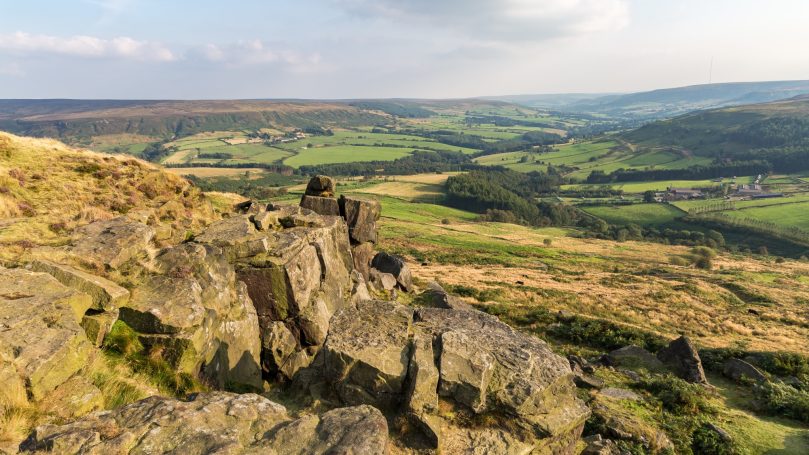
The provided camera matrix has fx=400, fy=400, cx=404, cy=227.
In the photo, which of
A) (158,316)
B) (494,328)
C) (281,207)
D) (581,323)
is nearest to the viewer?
(158,316)

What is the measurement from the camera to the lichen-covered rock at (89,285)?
13.2 m

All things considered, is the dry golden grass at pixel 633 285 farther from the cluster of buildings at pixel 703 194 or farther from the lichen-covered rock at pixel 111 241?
the cluster of buildings at pixel 703 194

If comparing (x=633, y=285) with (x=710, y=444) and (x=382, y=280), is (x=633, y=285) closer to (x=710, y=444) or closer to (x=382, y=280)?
(x=382, y=280)

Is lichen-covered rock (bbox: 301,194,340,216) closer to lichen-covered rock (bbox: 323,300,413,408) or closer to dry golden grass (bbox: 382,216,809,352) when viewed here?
lichen-covered rock (bbox: 323,300,413,408)

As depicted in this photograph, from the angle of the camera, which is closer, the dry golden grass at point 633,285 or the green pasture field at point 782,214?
the dry golden grass at point 633,285

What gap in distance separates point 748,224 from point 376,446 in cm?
17747

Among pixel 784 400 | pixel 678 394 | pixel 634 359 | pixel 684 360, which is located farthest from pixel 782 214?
pixel 678 394

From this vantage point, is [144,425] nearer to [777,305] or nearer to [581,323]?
[581,323]

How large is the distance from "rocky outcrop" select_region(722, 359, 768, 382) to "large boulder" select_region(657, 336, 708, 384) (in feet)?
5.16

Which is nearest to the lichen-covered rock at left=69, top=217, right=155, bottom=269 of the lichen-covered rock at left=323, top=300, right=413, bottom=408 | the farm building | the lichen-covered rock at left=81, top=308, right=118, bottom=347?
the lichen-covered rock at left=81, top=308, right=118, bottom=347

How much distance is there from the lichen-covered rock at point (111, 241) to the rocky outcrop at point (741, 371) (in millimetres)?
32196

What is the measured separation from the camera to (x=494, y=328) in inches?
608

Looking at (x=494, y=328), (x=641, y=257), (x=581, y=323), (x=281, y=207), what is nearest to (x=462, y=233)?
(x=641, y=257)

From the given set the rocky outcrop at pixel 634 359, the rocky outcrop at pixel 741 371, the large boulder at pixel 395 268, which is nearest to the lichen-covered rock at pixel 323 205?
the large boulder at pixel 395 268
